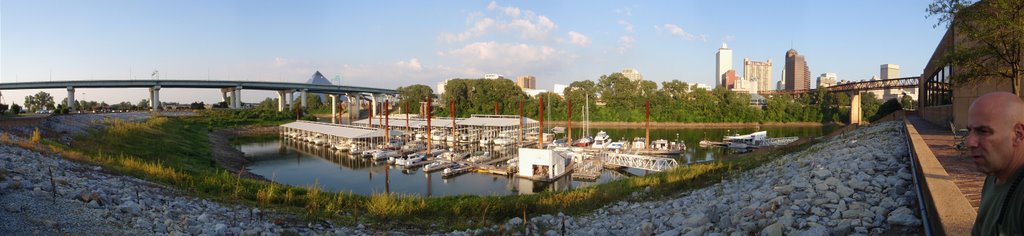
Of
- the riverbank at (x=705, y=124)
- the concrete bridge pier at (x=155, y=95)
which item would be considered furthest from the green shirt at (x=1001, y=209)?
the concrete bridge pier at (x=155, y=95)

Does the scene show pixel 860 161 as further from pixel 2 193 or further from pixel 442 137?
pixel 442 137

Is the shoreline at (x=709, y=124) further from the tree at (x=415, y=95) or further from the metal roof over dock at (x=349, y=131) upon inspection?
the metal roof over dock at (x=349, y=131)

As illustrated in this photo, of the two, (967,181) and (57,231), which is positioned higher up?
(967,181)

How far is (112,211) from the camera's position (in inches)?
298

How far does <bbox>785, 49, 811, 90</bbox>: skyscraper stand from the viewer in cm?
16875

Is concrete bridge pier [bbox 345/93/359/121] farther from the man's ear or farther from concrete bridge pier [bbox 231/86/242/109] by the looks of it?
the man's ear

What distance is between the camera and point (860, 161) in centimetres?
898

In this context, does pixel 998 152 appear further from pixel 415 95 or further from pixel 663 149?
pixel 415 95

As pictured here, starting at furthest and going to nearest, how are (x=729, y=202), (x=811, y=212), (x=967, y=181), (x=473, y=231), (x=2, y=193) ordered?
(x=473, y=231), (x=729, y=202), (x=2, y=193), (x=967, y=181), (x=811, y=212)

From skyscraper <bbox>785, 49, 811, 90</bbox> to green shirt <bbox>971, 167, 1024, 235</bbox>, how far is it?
190m

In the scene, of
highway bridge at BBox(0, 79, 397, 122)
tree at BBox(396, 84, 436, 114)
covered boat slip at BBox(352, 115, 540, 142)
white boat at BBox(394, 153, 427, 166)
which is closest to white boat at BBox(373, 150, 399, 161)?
white boat at BBox(394, 153, 427, 166)

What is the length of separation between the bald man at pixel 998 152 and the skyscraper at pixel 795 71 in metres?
190

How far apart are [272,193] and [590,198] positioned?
8.10 metres

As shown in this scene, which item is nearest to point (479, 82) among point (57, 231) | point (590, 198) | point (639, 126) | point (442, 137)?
point (639, 126)
